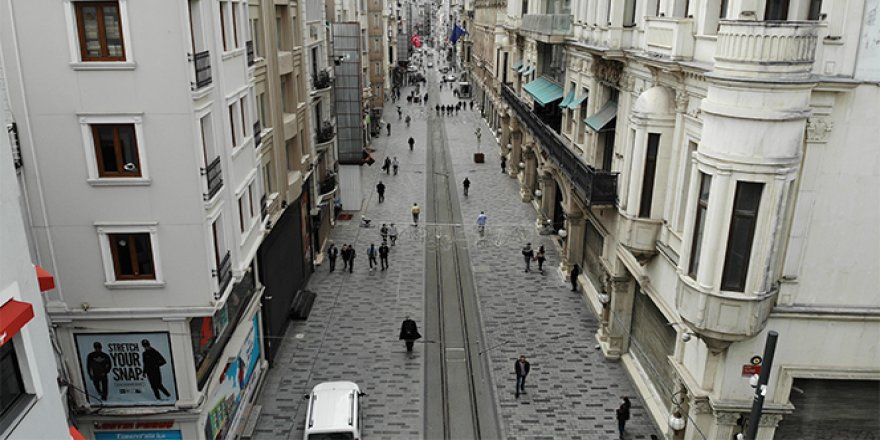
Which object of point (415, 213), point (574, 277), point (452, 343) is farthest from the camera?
point (415, 213)

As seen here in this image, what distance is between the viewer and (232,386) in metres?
19.8

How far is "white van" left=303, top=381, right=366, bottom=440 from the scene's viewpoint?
18828 millimetres

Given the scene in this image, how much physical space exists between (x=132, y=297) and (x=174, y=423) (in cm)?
368

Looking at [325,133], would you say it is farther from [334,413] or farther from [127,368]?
[127,368]

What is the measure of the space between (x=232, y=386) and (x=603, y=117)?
1671 centimetres

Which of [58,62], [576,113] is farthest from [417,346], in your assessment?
[58,62]

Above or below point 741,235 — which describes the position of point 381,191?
below

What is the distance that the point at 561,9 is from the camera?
3656 cm

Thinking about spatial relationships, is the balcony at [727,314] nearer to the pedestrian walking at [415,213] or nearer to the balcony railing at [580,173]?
the balcony railing at [580,173]

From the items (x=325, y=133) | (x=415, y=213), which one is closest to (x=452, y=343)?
(x=325, y=133)

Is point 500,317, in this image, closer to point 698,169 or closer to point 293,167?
point 293,167

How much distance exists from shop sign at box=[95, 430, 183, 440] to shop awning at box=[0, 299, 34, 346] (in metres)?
9.74

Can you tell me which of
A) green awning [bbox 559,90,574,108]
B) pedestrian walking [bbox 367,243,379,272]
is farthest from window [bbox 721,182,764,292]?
pedestrian walking [bbox 367,243,379,272]

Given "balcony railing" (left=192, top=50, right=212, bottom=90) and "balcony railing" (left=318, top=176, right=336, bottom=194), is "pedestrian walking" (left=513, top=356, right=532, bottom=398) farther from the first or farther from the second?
"balcony railing" (left=318, top=176, right=336, bottom=194)
